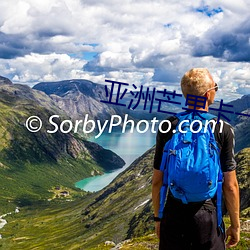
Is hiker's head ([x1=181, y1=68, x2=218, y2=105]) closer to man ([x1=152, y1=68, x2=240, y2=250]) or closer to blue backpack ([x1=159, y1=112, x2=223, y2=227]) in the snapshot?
man ([x1=152, y1=68, x2=240, y2=250])

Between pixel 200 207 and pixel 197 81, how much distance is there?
3.52 m

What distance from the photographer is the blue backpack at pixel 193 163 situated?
9672mm

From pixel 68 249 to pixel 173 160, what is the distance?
Result: 6271 inches

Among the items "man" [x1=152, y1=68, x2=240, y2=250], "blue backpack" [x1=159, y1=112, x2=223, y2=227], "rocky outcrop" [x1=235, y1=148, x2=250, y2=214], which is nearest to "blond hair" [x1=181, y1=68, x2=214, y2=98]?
"man" [x1=152, y1=68, x2=240, y2=250]

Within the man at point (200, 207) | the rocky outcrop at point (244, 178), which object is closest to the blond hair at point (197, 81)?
the man at point (200, 207)

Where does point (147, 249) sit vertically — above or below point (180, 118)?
below

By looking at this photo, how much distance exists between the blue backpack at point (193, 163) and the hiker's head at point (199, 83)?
749mm

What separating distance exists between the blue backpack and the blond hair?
803mm

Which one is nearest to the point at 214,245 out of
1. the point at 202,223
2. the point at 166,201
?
the point at 202,223

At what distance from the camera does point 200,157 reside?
9633mm

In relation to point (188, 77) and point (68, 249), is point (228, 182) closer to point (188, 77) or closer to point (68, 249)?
point (188, 77)

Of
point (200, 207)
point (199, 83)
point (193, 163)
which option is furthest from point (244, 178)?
point (193, 163)

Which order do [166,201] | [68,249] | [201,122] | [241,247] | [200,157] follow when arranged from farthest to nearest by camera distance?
[68,249] → [241,247] → [166,201] → [201,122] → [200,157]

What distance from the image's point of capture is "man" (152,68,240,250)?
10.3 meters
